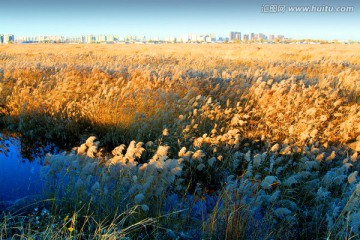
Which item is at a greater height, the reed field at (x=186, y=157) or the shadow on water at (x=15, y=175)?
the reed field at (x=186, y=157)

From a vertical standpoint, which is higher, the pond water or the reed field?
the reed field

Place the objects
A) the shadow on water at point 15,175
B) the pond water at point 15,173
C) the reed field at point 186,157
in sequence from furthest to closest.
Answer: the pond water at point 15,173 → the shadow on water at point 15,175 → the reed field at point 186,157

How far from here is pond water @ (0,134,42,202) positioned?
12.4 feet

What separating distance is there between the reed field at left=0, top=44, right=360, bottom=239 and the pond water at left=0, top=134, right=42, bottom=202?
32cm

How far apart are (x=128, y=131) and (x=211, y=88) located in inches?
82.8

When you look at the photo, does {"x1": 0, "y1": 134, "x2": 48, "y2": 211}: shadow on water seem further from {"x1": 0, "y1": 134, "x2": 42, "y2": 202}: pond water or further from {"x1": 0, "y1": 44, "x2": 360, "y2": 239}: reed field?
{"x1": 0, "y1": 44, "x2": 360, "y2": 239}: reed field

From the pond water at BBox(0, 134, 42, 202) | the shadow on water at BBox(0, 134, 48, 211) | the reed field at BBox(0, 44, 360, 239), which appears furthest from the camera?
the pond water at BBox(0, 134, 42, 202)

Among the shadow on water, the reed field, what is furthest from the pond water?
the reed field

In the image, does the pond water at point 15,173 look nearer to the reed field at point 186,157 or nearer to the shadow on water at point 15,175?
the shadow on water at point 15,175

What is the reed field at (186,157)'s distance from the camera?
2797 millimetres

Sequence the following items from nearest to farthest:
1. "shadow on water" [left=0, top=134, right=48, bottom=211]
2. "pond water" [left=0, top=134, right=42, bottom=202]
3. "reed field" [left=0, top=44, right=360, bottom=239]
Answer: "reed field" [left=0, top=44, right=360, bottom=239] → "shadow on water" [left=0, top=134, right=48, bottom=211] → "pond water" [left=0, top=134, right=42, bottom=202]

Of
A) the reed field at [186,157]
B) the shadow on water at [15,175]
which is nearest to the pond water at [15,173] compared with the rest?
the shadow on water at [15,175]

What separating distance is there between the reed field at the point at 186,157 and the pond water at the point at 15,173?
324 mm

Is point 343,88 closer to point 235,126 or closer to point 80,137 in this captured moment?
point 235,126
